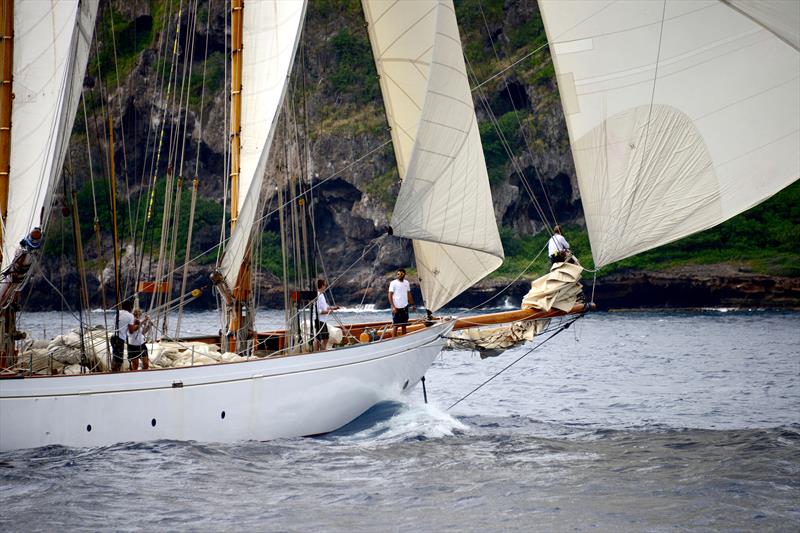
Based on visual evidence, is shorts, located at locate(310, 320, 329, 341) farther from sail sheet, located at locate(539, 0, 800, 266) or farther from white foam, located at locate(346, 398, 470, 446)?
sail sheet, located at locate(539, 0, 800, 266)

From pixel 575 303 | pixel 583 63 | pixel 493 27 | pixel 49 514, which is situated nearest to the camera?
pixel 49 514

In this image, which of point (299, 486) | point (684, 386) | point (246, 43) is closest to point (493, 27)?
point (684, 386)

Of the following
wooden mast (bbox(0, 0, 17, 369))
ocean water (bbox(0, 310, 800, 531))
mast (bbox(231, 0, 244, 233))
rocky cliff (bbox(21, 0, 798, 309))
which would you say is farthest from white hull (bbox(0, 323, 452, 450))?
rocky cliff (bbox(21, 0, 798, 309))

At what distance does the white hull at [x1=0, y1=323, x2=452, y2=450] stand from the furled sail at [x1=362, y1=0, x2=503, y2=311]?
7.27 ft

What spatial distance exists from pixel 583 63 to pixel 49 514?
31.6 feet

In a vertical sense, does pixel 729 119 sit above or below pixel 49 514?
above

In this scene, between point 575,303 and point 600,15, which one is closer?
point 600,15

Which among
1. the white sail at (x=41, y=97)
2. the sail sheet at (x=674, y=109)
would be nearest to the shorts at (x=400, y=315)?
the sail sheet at (x=674, y=109)

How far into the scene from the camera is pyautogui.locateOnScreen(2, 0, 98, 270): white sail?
15.3 m

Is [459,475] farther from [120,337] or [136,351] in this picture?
[120,337]

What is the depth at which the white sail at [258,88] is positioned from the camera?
1602cm

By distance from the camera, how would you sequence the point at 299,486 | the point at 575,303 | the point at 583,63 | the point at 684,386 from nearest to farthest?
the point at 299,486, the point at 583,63, the point at 575,303, the point at 684,386

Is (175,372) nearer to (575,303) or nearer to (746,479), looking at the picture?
(575,303)

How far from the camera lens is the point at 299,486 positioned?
42.5 ft
